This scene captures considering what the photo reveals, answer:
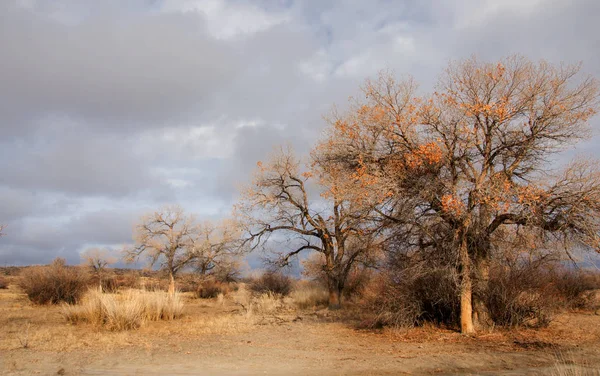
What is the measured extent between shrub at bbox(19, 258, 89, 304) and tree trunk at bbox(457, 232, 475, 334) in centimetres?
1867

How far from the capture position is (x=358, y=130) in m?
14.4

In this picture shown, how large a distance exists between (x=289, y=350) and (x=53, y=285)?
52.6ft

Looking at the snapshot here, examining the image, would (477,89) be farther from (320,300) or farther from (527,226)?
(320,300)

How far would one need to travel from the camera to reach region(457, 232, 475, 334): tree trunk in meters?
12.1

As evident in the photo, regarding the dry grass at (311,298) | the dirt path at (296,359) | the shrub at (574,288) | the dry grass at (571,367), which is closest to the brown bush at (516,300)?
the dirt path at (296,359)

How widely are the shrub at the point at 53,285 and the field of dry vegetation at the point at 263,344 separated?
3.29 meters

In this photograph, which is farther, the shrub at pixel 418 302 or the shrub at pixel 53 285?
the shrub at pixel 53 285

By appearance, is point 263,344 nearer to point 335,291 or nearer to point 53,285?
point 335,291

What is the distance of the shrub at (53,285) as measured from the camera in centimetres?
2189

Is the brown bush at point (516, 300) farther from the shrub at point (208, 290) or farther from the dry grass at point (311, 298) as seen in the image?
the shrub at point (208, 290)

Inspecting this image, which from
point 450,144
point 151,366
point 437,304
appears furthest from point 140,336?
point 450,144

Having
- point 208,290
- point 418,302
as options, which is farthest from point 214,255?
point 418,302

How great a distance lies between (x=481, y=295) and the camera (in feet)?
42.4

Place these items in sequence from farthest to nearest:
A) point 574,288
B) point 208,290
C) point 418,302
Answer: point 208,290 < point 574,288 < point 418,302
